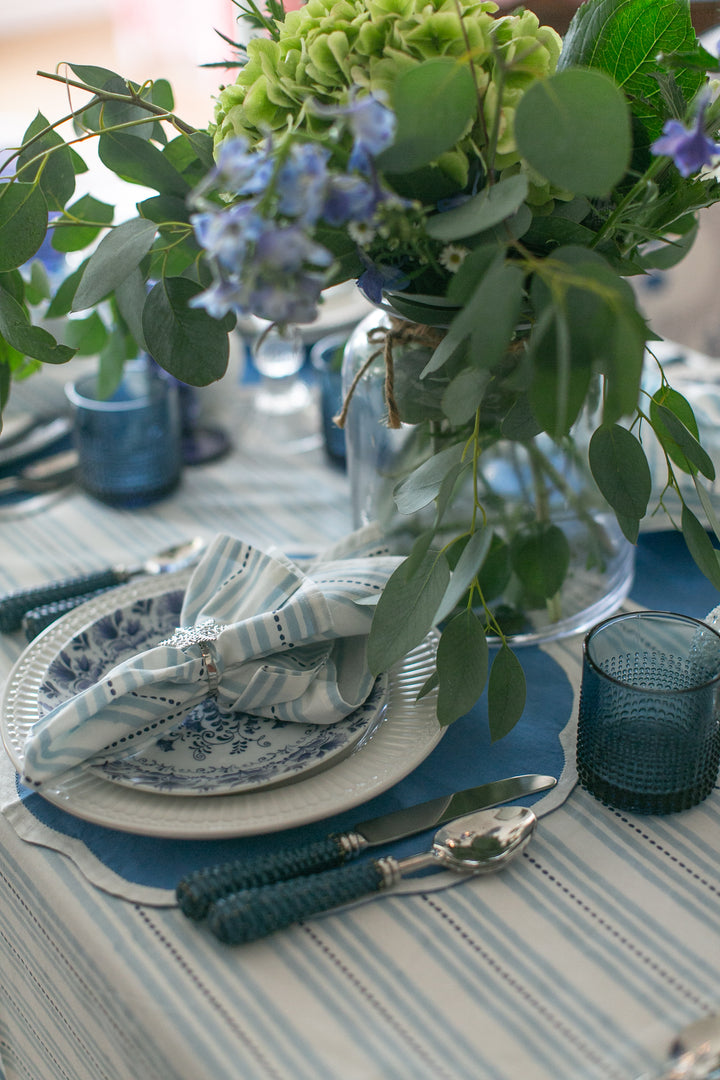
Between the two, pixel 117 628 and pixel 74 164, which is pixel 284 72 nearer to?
pixel 74 164

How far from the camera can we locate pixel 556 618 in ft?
2.66

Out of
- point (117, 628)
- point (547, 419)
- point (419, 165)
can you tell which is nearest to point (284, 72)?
point (419, 165)

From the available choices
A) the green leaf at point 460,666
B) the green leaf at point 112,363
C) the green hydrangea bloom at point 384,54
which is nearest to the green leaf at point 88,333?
the green leaf at point 112,363

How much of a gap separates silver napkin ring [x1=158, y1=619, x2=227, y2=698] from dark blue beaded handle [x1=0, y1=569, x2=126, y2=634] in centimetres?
21

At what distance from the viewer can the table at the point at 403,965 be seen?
48 centimetres

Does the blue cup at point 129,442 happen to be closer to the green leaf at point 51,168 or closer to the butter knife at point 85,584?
the butter knife at point 85,584

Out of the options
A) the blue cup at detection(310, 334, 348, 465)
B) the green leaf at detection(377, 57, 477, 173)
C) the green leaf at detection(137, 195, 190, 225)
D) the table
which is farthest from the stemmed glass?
the green leaf at detection(377, 57, 477, 173)

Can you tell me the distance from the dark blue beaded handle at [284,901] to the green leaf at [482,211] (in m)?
0.35

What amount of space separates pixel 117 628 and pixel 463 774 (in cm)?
28

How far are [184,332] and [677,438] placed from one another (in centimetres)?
33

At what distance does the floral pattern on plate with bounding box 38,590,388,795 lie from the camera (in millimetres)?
606

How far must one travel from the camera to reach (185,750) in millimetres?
649

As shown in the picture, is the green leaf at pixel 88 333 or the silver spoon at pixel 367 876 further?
the green leaf at pixel 88 333

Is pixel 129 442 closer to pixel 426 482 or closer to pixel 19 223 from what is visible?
pixel 19 223
